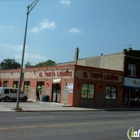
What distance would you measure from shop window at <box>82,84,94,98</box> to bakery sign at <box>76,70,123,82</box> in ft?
3.43

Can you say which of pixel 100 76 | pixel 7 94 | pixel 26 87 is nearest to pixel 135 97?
pixel 100 76

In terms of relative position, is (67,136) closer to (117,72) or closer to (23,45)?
(23,45)

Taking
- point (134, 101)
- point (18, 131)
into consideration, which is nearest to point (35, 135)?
point (18, 131)

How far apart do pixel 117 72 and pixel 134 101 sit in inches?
227

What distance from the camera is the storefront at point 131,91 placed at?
35.8 m

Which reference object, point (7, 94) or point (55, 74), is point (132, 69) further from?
point (7, 94)

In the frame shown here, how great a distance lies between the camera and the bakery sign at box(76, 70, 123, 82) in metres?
30.9

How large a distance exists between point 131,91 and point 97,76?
7.31 m

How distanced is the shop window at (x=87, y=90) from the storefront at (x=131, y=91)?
5879 mm

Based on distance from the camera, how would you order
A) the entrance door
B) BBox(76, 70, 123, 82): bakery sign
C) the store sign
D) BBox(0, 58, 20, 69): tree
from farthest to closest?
1. BBox(0, 58, 20, 69): tree
2. the entrance door
3. the store sign
4. BBox(76, 70, 123, 82): bakery sign

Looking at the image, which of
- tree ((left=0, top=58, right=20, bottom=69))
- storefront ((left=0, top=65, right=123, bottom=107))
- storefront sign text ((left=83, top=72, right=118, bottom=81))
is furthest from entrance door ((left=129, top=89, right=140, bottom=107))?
tree ((left=0, top=58, right=20, bottom=69))

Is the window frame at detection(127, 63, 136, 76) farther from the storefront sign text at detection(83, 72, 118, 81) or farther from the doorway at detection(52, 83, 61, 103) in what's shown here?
the doorway at detection(52, 83, 61, 103)

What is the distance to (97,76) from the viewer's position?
106ft

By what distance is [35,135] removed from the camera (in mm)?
9430
